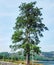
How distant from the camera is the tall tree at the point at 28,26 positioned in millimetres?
42062

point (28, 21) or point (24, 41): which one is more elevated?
point (28, 21)

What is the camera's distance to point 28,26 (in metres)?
42.6

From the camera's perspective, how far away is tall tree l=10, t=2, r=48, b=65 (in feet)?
138

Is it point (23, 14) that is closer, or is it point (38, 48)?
point (38, 48)

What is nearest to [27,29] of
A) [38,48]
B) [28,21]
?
[28,21]

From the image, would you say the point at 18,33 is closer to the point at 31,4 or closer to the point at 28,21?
the point at 28,21

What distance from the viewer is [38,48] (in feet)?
132

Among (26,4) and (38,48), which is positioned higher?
(26,4)

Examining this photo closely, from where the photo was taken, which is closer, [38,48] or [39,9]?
[38,48]

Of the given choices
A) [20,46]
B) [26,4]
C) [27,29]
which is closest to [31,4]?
[26,4]

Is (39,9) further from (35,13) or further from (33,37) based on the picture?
(33,37)

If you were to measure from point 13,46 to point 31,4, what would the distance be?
7.42 m

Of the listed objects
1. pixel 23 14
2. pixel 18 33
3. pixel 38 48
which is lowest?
pixel 38 48

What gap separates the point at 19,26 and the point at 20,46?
348 cm
